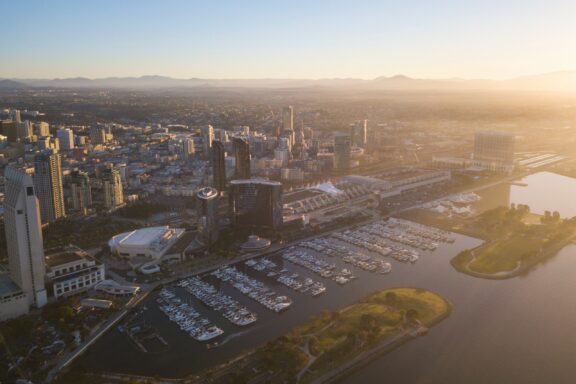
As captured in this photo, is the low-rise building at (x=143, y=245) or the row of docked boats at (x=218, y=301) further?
the low-rise building at (x=143, y=245)

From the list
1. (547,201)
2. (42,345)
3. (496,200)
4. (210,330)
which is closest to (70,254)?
(42,345)

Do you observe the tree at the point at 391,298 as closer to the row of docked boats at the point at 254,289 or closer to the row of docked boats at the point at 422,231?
the row of docked boats at the point at 254,289

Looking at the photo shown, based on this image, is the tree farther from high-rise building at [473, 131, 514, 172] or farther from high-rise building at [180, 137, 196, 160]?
high-rise building at [180, 137, 196, 160]

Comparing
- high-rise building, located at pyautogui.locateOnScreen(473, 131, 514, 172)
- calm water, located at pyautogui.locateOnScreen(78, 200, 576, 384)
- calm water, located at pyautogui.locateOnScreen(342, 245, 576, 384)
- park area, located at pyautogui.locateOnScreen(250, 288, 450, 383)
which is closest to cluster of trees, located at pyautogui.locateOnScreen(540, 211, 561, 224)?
calm water, located at pyautogui.locateOnScreen(78, 200, 576, 384)

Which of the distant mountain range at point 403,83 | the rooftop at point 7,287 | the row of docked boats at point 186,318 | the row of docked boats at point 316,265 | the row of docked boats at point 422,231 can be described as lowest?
the row of docked boats at point 186,318

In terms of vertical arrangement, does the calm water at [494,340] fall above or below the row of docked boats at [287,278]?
below

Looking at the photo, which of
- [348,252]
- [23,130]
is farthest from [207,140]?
[348,252]

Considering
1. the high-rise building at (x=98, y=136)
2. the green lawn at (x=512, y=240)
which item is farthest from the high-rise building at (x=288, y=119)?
the green lawn at (x=512, y=240)
